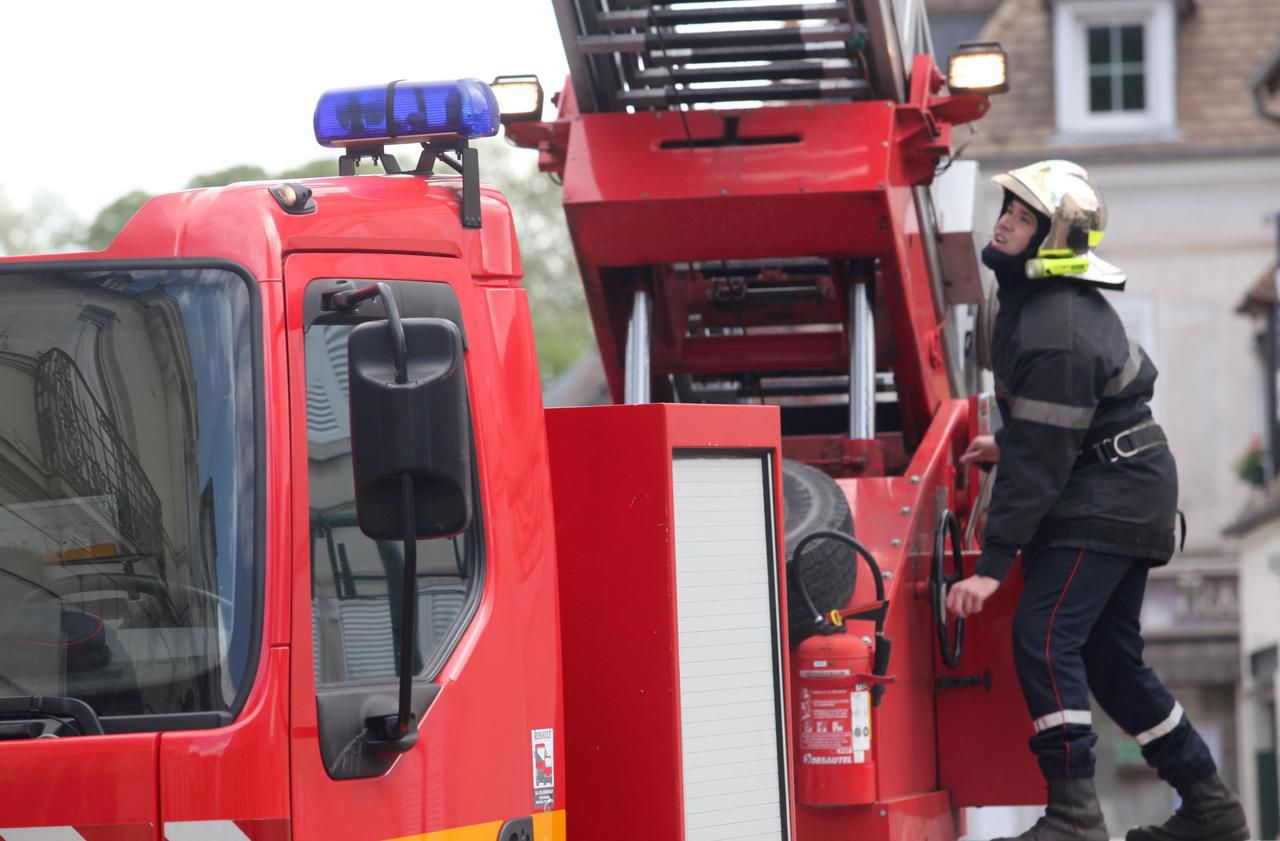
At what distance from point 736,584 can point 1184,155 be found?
23080mm

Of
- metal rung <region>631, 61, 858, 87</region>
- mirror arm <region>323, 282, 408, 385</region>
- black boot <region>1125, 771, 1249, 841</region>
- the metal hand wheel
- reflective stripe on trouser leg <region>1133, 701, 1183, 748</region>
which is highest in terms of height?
metal rung <region>631, 61, 858, 87</region>

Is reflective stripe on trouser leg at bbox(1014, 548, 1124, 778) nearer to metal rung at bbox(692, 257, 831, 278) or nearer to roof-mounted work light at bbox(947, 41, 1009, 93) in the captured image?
metal rung at bbox(692, 257, 831, 278)

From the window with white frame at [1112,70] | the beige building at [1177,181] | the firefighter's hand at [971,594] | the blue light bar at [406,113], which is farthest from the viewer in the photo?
the window with white frame at [1112,70]

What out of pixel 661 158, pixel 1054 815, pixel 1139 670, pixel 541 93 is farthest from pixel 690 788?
pixel 541 93

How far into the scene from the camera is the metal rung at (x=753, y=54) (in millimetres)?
5715

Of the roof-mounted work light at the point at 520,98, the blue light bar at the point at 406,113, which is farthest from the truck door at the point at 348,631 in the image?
the roof-mounted work light at the point at 520,98

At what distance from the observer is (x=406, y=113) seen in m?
4.15

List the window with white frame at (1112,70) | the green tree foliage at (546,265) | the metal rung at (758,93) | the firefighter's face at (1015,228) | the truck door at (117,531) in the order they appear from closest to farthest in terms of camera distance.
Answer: the truck door at (117,531) → the firefighter's face at (1015,228) → the metal rung at (758,93) → the window with white frame at (1112,70) → the green tree foliage at (546,265)

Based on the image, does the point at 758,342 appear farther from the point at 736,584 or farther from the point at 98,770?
the point at 98,770

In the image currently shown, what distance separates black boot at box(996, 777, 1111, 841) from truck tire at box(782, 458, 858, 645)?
2.27 feet

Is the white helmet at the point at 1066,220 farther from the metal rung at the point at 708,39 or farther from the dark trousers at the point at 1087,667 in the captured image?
the metal rung at the point at 708,39

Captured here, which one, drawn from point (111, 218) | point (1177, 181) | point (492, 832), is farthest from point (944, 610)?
point (1177, 181)

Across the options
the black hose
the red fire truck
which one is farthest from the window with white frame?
the black hose

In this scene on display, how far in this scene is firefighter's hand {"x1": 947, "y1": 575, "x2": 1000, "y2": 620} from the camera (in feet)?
16.1
